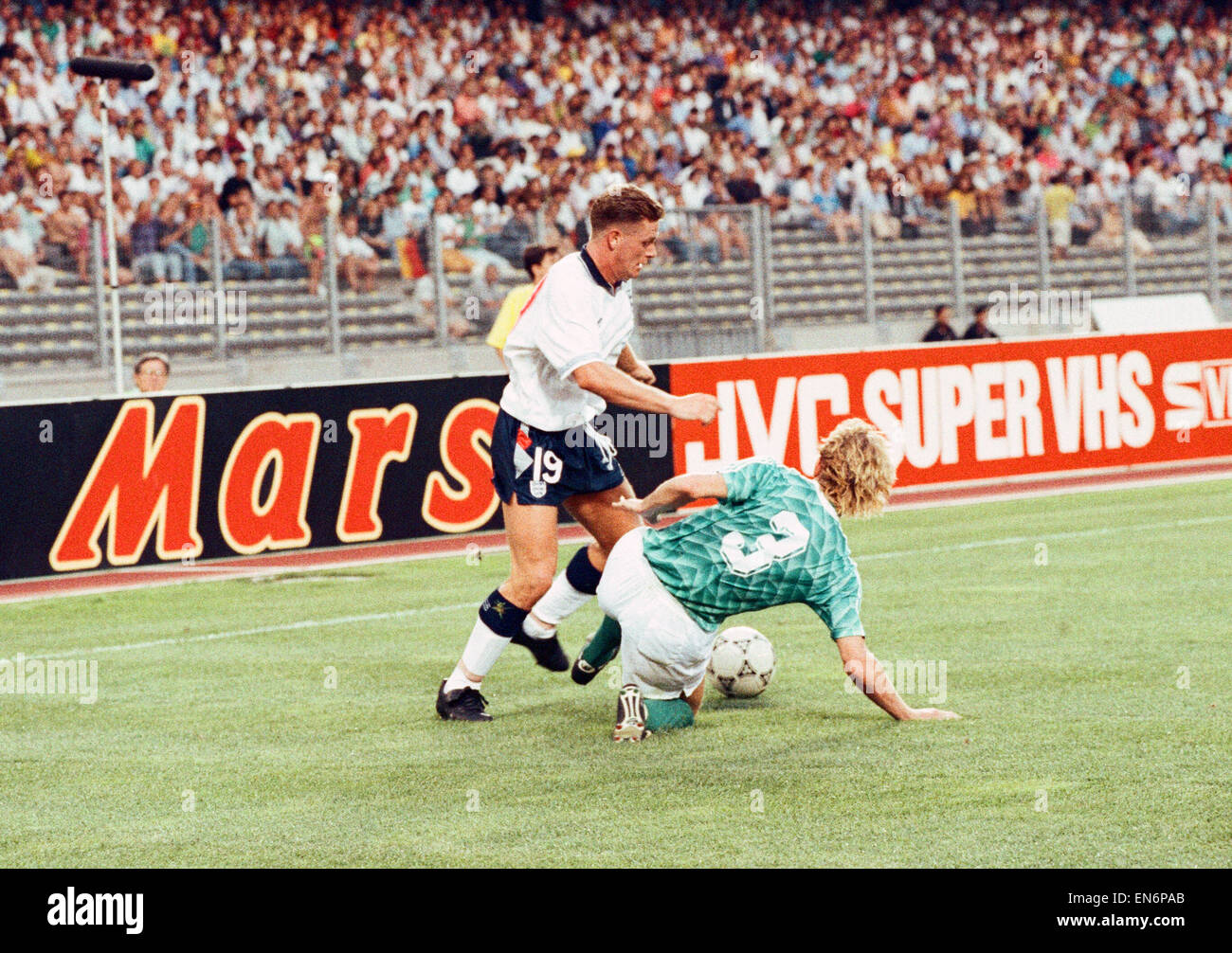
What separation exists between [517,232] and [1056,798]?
14720 millimetres

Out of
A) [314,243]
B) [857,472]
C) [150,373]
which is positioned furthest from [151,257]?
[857,472]

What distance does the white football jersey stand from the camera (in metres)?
7.45

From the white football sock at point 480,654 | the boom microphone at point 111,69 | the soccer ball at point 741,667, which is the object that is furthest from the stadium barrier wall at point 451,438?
the soccer ball at point 741,667

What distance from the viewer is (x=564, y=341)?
7453 millimetres

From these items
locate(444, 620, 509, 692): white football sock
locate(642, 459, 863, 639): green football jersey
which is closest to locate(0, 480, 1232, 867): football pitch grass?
locate(444, 620, 509, 692): white football sock

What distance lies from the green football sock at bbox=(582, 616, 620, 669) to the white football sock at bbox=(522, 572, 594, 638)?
0.20m

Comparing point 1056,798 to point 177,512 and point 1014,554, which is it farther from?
point 177,512

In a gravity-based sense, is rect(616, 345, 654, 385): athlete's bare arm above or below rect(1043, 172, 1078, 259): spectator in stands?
below

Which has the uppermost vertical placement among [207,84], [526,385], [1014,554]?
[207,84]

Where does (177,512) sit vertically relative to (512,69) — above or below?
below

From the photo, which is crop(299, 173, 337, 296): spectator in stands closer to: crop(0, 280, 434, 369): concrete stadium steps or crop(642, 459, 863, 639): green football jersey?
crop(0, 280, 434, 369): concrete stadium steps

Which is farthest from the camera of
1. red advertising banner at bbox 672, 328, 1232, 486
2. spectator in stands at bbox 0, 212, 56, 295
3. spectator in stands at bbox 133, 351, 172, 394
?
spectator in stands at bbox 0, 212, 56, 295

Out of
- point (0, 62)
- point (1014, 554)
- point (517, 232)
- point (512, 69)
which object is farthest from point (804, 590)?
point (512, 69)
